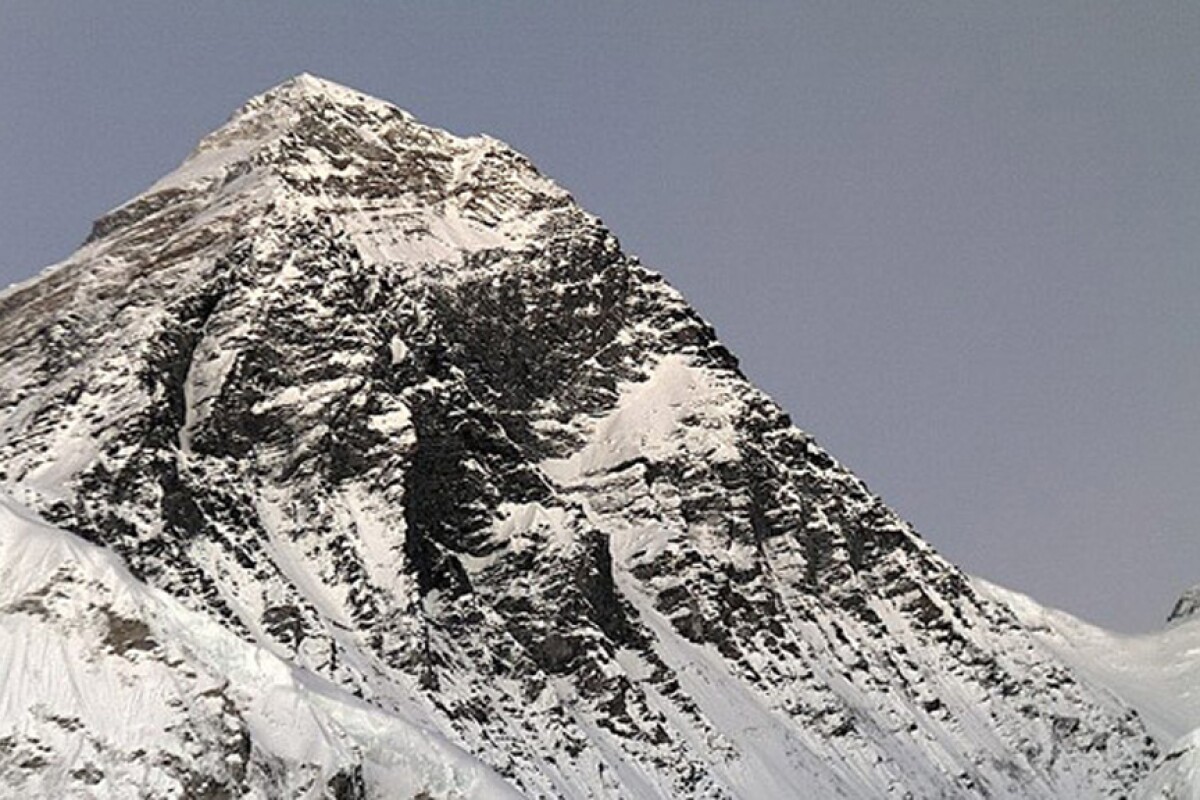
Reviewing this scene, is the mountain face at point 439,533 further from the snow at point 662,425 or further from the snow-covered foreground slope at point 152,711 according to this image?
the snow at point 662,425

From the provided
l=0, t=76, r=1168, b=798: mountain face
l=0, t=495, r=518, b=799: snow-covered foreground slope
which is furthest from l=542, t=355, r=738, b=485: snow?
l=0, t=495, r=518, b=799: snow-covered foreground slope

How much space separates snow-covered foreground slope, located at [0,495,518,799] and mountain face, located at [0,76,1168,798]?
8 centimetres

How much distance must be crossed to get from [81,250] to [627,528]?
161ft

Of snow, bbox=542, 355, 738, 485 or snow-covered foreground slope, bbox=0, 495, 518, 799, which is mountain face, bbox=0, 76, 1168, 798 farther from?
snow, bbox=542, 355, 738, 485

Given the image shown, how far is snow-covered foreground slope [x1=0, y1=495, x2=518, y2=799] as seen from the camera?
36.5 meters

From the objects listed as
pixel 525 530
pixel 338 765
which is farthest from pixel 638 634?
pixel 338 765

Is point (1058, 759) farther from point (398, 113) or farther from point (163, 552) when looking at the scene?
point (163, 552)

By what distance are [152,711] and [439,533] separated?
91.4 m

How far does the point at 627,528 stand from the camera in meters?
154

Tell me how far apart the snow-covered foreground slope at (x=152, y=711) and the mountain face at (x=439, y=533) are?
0.08 m

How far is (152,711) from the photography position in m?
37.7

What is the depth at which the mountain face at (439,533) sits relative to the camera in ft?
132

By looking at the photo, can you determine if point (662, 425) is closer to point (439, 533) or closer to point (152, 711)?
point (439, 533)

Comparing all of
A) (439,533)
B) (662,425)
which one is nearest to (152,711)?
(439,533)
